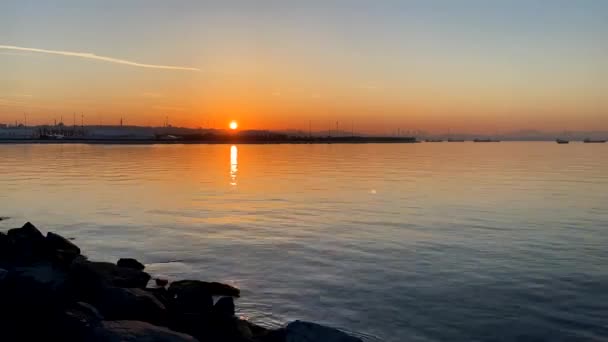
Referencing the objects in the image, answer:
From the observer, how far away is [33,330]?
413 inches

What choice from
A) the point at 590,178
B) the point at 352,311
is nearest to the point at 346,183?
the point at 590,178

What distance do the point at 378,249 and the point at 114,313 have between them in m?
13.4

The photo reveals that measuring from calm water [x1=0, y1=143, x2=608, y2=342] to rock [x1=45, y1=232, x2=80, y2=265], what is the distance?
1.74 metres

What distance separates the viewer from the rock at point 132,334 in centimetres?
969

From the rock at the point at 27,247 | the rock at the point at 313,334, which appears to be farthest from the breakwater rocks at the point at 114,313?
the rock at the point at 27,247

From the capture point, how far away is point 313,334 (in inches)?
432

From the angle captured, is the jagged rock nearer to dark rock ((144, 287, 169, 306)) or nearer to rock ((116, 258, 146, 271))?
dark rock ((144, 287, 169, 306))

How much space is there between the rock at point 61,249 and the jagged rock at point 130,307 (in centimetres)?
630

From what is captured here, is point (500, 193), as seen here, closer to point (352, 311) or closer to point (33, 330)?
point (352, 311)

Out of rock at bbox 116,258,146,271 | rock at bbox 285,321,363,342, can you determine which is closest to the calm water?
rock at bbox 116,258,146,271

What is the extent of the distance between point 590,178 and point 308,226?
152 ft

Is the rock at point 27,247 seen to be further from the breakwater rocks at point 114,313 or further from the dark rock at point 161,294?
the dark rock at point 161,294

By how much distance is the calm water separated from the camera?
14.9 metres

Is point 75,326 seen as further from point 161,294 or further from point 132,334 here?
point 161,294
